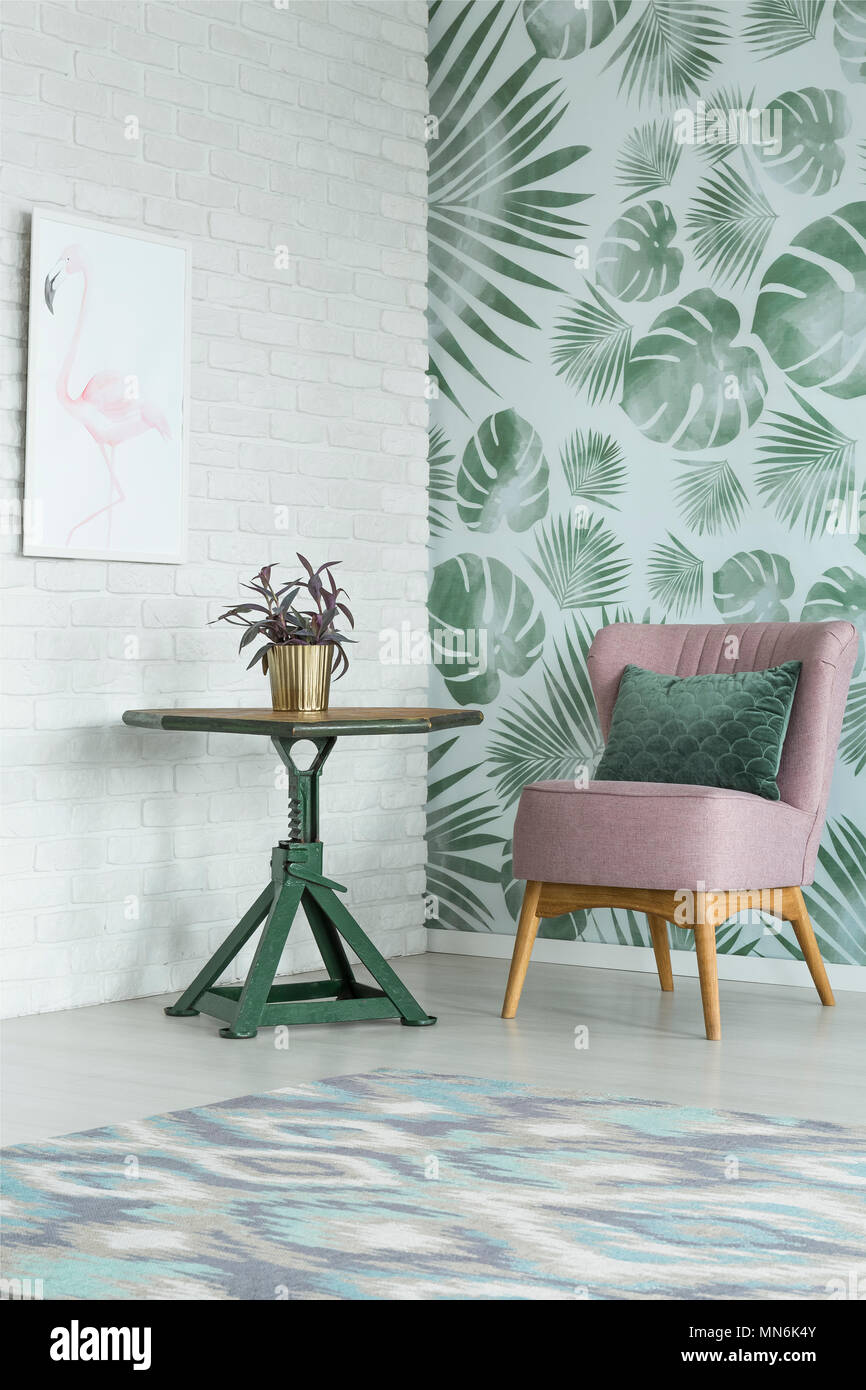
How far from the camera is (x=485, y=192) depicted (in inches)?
179

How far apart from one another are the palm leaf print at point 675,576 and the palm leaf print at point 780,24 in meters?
1.24

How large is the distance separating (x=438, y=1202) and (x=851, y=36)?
120 inches

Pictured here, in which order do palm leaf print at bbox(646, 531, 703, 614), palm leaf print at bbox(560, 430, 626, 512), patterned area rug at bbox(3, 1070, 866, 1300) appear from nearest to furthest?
patterned area rug at bbox(3, 1070, 866, 1300) → palm leaf print at bbox(646, 531, 703, 614) → palm leaf print at bbox(560, 430, 626, 512)

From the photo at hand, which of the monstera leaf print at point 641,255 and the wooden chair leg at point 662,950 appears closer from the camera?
the wooden chair leg at point 662,950

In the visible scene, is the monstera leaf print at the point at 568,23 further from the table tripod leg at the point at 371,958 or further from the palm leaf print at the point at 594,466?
the table tripod leg at the point at 371,958

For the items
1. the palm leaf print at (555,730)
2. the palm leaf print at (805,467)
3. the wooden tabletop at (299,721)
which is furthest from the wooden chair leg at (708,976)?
the palm leaf print at (805,467)

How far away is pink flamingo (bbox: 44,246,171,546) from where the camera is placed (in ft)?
11.6

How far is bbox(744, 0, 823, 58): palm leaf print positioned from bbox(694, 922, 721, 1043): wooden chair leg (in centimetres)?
223

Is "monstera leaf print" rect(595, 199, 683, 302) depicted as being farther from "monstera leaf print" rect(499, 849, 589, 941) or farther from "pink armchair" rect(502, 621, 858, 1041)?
"monstera leaf print" rect(499, 849, 589, 941)

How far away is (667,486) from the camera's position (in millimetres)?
4191

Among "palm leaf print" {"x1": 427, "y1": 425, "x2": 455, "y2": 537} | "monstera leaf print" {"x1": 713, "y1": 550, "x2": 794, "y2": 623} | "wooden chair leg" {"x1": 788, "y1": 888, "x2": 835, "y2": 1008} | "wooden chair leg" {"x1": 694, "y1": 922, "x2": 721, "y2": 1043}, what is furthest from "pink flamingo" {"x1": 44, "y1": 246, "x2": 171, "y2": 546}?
"wooden chair leg" {"x1": 788, "y1": 888, "x2": 835, "y2": 1008}

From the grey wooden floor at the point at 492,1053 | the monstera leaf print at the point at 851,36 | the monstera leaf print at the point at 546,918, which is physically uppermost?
the monstera leaf print at the point at 851,36

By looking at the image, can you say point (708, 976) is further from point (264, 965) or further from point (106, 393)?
point (106, 393)

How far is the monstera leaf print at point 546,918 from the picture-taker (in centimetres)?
433
